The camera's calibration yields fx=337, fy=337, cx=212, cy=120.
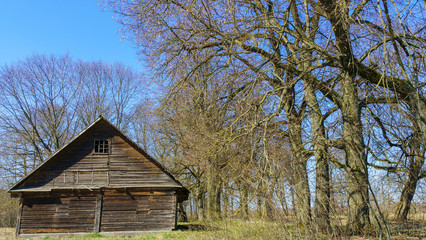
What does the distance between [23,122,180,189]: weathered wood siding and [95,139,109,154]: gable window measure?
23cm

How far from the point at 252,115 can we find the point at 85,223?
14.3 m

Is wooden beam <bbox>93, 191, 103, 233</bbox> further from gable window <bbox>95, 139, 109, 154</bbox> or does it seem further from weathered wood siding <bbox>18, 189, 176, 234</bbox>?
gable window <bbox>95, 139, 109, 154</bbox>

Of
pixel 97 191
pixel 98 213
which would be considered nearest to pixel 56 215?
pixel 98 213

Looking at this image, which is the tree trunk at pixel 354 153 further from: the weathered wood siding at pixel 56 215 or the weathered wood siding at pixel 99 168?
the weathered wood siding at pixel 56 215

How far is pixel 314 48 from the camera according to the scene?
324 inches

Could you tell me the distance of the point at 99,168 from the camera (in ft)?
65.0

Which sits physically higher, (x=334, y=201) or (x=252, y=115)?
(x=252, y=115)

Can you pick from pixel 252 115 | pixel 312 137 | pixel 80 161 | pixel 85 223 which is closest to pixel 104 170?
pixel 80 161

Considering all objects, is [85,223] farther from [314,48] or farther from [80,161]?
[314,48]

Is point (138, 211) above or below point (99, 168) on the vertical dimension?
below

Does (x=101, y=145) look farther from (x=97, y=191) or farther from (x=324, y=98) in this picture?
(x=324, y=98)

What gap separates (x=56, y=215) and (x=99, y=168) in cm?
343

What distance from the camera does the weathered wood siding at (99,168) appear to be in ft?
63.6

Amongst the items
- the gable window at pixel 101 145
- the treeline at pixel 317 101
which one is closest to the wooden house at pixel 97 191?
the gable window at pixel 101 145
